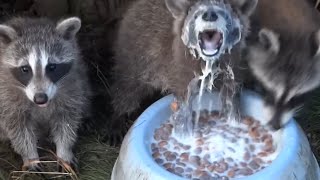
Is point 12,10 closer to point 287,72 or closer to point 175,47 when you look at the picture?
point 175,47

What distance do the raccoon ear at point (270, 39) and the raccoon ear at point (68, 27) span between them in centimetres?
94

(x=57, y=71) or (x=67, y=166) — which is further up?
→ (x=57, y=71)

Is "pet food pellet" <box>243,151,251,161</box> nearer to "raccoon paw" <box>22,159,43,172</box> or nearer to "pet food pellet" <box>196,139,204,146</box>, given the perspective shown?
"pet food pellet" <box>196,139,204,146</box>

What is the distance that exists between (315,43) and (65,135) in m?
1.42

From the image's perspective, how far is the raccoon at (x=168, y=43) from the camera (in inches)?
119

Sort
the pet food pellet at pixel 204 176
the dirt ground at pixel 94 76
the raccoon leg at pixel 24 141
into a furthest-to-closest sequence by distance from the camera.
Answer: the dirt ground at pixel 94 76 → the raccoon leg at pixel 24 141 → the pet food pellet at pixel 204 176

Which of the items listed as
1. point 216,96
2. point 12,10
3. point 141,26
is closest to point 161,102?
point 216,96

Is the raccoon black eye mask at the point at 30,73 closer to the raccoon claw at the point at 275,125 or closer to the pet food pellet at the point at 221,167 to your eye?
the pet food pellet at the point at 221,167

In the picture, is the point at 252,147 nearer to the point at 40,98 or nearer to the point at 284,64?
the point at 284,64

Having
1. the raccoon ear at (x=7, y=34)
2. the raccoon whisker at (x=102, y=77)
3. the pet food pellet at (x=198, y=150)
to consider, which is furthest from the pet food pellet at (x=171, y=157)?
the raccoon whisker at (x=102, y=77)

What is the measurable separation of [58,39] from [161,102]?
0.62m

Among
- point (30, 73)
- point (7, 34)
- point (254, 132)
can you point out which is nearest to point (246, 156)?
point (254, 132)

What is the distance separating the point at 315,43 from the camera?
3082 mm

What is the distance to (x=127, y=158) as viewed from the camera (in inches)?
122
